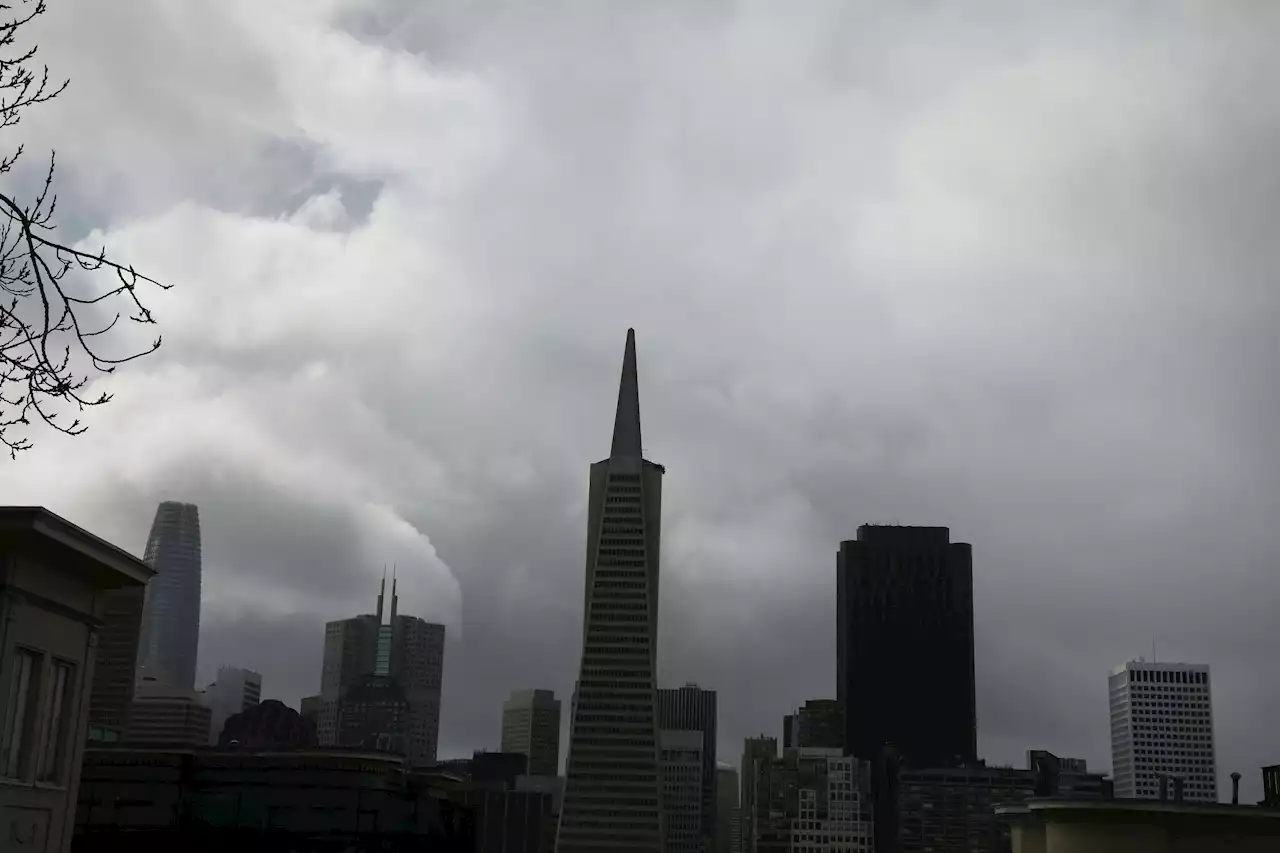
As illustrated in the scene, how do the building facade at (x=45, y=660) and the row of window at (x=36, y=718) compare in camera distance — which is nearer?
the building facade at (x=45, y=660)

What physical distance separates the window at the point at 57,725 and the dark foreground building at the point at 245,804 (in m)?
48.6

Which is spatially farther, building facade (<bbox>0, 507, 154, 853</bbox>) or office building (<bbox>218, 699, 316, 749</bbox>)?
office building (<bbox>218, 699, 316, 749</bbox>)

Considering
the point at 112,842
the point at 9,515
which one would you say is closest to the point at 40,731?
the point at 9,515

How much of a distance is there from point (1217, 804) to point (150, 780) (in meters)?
50.1

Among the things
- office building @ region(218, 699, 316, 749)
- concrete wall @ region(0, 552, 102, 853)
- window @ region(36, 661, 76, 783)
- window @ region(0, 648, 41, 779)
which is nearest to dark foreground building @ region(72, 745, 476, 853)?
concrete wall @ region(0, 552, 102, 853)

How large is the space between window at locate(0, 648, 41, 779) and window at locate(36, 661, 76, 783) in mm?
397

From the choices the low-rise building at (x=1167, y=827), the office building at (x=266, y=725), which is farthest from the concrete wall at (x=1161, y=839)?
the office building at (x=266, y=725)

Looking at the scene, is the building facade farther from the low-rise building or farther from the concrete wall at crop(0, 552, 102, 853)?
the low-rise building

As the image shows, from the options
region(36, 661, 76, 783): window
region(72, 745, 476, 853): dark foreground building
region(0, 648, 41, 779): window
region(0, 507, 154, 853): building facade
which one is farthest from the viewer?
region(72, 745, 476, 853): dark foreground building

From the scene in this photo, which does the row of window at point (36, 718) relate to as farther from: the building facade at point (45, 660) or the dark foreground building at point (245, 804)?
the dark foreground building at point (245, 804)

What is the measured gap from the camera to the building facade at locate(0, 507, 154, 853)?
21.5 metres

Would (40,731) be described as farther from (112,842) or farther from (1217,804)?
(112,842)

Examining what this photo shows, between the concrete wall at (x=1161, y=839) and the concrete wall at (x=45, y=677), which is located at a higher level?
the concrete wall at (x=45, y=677)

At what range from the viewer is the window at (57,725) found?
2286cm
